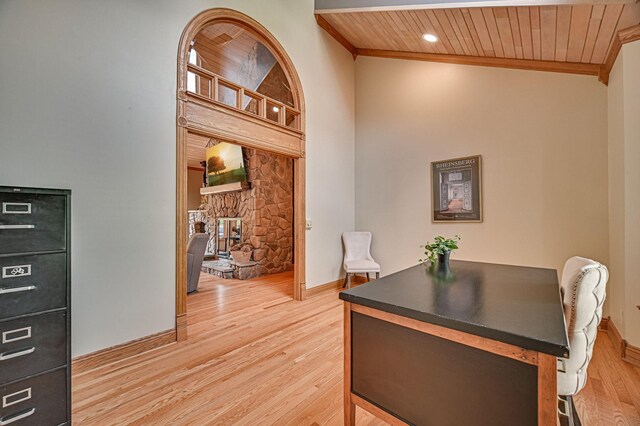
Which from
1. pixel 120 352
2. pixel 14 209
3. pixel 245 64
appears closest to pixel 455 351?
pixel 14 209

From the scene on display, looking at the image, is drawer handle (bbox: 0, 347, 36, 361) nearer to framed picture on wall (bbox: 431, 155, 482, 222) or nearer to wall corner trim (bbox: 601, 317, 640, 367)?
wall corner trim (bbox: 601, 317, 640, 367)

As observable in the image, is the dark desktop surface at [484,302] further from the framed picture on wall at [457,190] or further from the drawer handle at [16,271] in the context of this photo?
the framed picture on wall at [457,190]

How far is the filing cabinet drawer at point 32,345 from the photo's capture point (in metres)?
1.34

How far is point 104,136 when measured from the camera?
2248mm

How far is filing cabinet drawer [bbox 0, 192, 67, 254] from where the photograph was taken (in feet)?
4.48

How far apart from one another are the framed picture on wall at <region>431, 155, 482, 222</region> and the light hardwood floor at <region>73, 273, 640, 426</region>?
1807 millimetres

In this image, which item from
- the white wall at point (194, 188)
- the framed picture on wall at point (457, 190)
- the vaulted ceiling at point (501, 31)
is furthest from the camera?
the white wall at point (194, 188)

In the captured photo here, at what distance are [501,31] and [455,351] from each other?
10.9 ft

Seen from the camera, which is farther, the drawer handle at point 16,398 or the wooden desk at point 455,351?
the drawer handle at point 16,398

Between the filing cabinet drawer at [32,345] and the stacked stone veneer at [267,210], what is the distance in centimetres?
417

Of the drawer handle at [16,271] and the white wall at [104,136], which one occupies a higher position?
the white wall at [104,136]

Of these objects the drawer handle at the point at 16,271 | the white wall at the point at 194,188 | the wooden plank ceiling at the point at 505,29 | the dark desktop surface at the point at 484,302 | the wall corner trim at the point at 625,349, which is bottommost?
the wall corner trim at the point at 625,349

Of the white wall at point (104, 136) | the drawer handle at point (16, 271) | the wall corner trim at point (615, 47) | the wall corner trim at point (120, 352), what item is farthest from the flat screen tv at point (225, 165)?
the wall corner trim at point (615, 47)

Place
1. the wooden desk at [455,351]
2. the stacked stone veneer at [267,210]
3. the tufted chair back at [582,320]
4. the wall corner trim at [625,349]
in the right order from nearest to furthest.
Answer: the wooden desk at [455,351] → the tufted chair back at [582,320] → the wall corner trim at [625,349] → the stacked stone veneer at [267,210]
